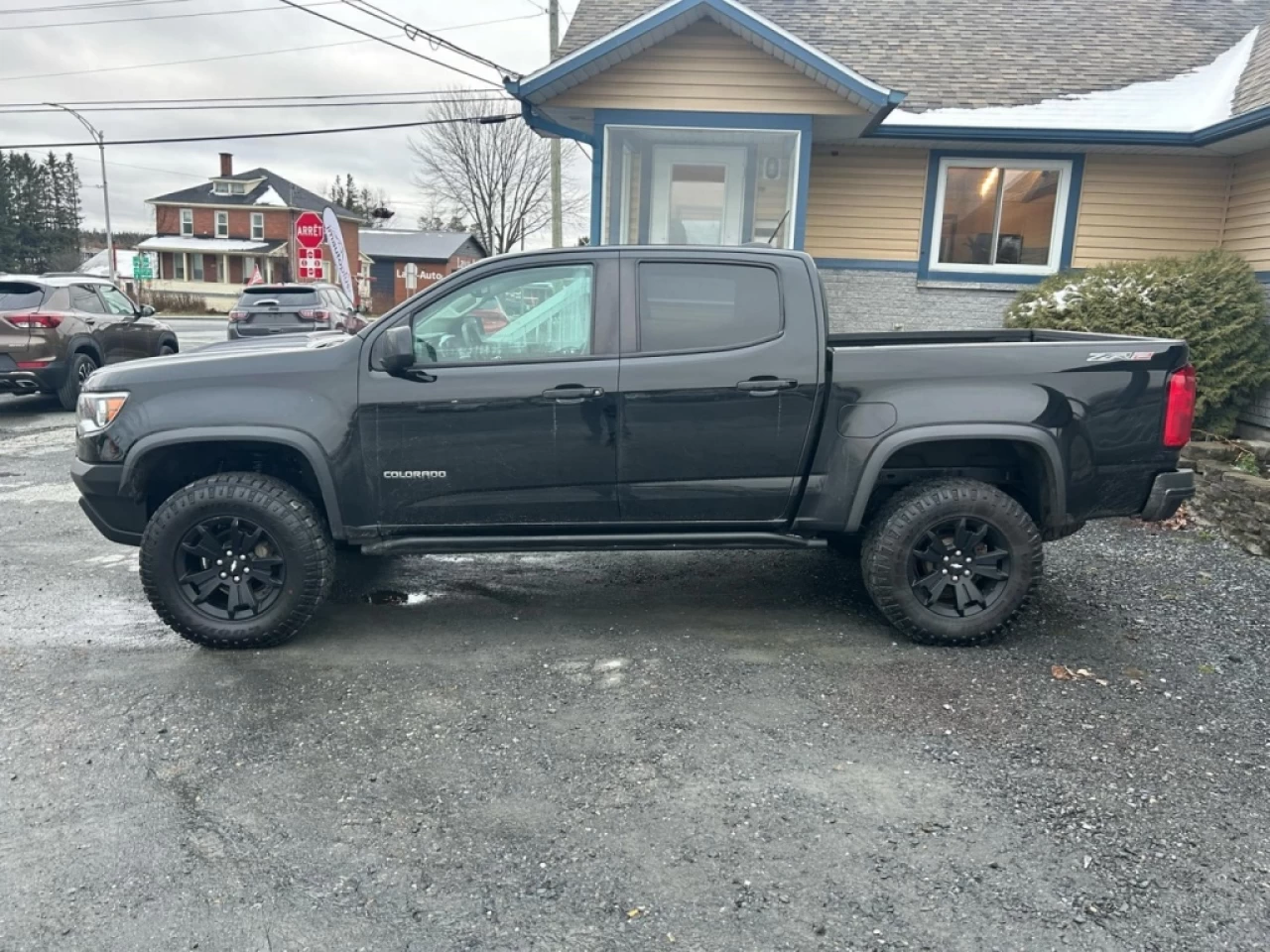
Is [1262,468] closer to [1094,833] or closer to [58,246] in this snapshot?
[1094,833]

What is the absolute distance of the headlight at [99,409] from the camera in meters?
4.20

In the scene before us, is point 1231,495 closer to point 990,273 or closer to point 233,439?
point 990,273

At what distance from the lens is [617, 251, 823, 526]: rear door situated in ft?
14.1

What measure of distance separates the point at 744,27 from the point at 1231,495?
6.28 m

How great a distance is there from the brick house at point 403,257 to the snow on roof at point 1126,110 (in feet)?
179

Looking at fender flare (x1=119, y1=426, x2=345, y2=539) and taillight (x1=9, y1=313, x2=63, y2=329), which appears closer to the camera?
fender flare (x1=119, y1=426, x2=345, y2=539)

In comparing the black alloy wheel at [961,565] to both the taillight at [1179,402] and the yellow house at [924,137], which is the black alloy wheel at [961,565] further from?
the yellow house at [924,137]

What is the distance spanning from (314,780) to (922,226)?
31.3ft

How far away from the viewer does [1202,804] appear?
10.3 feet

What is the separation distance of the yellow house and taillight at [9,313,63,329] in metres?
6.44

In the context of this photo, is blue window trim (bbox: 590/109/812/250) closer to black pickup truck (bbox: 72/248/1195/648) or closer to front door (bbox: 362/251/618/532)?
black pickup truck (bbox: 72/248/1195/648)

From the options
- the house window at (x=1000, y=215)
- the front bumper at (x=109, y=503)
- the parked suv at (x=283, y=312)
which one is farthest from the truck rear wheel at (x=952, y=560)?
the parked suv at (x=283, y=312)

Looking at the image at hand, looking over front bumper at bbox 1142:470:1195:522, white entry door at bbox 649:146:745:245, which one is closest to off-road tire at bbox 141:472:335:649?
front bumper at bbox 1142:470:1195:522

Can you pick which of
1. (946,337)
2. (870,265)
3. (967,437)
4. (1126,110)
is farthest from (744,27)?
(967,437)
